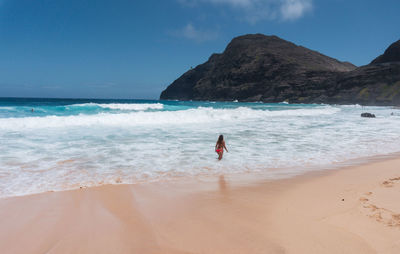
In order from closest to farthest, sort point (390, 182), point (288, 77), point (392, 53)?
point (390, 182) < point (392, 53) < point (288, 77)

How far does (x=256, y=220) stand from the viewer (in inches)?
124

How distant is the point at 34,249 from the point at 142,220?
1205 mm

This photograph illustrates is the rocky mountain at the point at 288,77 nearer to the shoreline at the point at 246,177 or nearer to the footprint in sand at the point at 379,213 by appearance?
the shoreline at the point at 246,177

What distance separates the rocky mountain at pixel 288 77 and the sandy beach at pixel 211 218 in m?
69.4

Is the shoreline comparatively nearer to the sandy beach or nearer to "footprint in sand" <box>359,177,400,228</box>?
the sandy beach

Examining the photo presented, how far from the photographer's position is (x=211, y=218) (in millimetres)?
3240

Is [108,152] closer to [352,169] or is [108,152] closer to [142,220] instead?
[142,220]

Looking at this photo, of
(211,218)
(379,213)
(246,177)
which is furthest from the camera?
(246,177)

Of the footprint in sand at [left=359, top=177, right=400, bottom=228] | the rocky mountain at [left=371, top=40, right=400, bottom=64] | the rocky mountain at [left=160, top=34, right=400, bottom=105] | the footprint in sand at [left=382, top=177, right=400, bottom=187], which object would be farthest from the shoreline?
the rocky mountain at [left=371, top=40, right=400, bottom=64]

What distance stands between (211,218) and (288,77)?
96.7 meters

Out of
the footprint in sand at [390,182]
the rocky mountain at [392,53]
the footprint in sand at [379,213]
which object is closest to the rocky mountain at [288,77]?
the rocky mountain at [392,53]

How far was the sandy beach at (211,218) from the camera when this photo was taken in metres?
2.56

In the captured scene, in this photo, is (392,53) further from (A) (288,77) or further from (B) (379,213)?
(B) (379,213)

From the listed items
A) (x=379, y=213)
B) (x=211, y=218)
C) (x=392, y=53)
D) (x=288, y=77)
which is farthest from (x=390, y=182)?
(x=392, y=53)
